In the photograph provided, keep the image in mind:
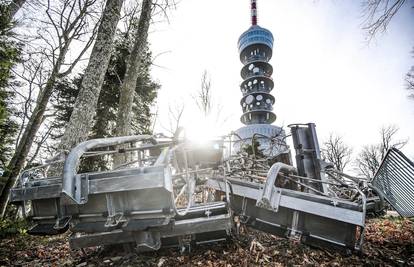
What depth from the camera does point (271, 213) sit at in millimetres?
3684

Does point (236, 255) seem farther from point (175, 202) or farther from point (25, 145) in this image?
point (25, 145)

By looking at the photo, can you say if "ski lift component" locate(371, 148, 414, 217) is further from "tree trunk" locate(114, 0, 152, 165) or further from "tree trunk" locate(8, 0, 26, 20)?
"tree trunk" locate(8, 0, 26, 20)

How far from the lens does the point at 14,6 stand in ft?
24.0

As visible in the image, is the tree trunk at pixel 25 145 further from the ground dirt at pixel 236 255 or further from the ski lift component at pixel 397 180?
the ski lift component at pixel 397 180

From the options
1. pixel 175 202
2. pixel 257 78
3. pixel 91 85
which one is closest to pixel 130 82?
pixel 91 85

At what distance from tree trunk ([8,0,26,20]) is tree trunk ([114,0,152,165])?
3.75m

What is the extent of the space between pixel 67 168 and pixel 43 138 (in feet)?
58.6

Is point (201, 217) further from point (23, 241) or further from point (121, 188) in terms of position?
point (23, 241)

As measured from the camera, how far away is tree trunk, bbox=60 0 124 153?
5.41 m

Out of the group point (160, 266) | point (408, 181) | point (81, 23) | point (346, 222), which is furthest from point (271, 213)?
point (81, 23)

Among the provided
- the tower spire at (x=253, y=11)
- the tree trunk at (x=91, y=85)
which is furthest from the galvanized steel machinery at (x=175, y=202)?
the tower spire at (x=253, y=11)

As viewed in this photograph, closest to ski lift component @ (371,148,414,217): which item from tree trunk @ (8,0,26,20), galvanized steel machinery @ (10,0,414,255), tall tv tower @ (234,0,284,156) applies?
galvanized steel machinery @ (10,0,414,255)

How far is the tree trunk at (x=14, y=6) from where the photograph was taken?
714cm

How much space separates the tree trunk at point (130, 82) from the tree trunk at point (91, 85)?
4.87 feet
